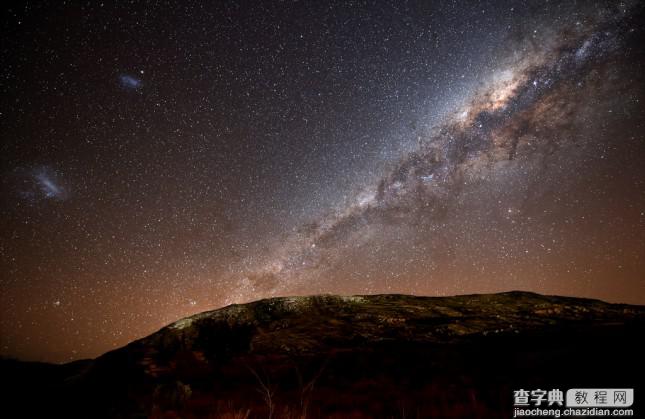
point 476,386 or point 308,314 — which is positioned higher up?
point 308,314

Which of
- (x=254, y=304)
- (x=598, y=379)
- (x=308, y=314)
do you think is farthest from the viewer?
(x=254, y=304)

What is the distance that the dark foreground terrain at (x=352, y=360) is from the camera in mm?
6070

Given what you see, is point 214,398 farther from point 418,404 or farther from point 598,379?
point 598,379

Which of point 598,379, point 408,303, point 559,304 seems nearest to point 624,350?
point 598,379

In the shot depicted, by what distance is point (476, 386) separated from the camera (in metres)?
6.95

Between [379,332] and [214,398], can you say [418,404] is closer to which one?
[379,332]

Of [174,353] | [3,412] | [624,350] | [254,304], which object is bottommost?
[3,412]

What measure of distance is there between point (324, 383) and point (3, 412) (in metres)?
6.50

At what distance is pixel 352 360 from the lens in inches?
313

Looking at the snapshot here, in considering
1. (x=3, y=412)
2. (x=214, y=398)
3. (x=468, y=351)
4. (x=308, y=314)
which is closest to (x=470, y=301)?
(x=468, y=351)

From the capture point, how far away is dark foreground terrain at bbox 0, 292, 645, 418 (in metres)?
6.07

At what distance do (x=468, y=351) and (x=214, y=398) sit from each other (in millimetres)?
6539

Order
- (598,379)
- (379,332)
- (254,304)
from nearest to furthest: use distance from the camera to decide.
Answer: (598,379) → (379,332) → (254,304)

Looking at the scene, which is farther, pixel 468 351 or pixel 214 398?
pixel 214 398
